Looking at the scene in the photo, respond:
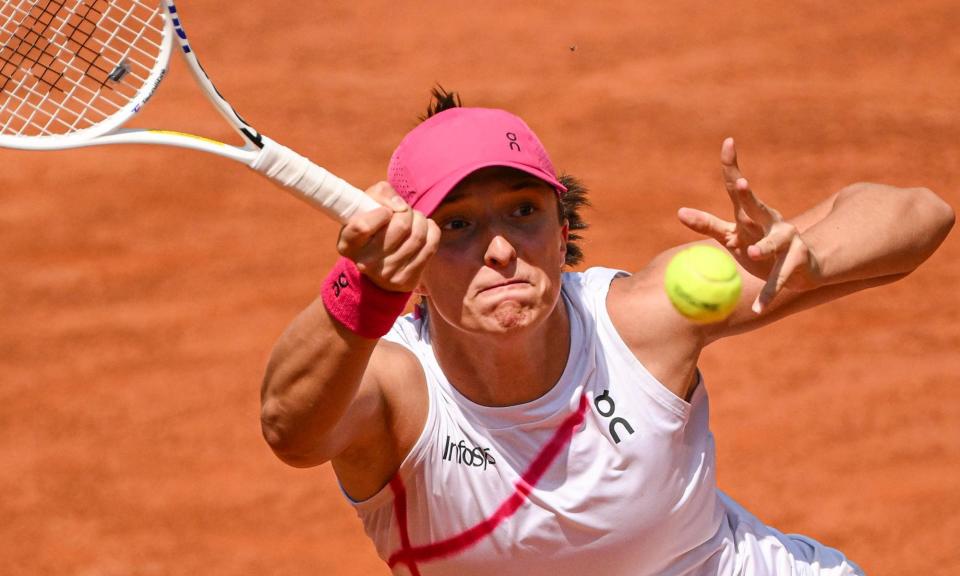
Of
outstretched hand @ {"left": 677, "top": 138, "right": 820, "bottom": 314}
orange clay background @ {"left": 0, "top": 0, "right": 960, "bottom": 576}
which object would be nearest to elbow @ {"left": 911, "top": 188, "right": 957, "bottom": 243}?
outstretched hand @ {"left": 677, "top": 138, "right": 820, "bottom": 314}

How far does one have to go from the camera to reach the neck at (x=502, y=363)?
11.9 ft

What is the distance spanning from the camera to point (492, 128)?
11.6ft

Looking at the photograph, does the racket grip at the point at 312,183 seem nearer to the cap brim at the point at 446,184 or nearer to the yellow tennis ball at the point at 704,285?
the cap brim at the point at 446,184

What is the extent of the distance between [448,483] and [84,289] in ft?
13.6

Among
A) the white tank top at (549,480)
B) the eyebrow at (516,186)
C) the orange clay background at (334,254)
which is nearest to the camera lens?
the eyebrow at (516,186)

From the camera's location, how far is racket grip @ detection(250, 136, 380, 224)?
3031mm

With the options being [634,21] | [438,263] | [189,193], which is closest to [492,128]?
[438,263]

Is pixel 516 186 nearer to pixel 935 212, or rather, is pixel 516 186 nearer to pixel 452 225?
pixel 452 225

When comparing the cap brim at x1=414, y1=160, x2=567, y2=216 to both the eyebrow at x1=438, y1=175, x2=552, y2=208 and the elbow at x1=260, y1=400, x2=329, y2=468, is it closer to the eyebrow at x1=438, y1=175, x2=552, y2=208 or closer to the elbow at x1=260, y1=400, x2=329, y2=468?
the eyebrow at x1=438, y1=175, x2=552, y2=208

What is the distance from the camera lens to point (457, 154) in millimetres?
3449

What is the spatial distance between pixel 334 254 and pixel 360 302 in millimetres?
4358

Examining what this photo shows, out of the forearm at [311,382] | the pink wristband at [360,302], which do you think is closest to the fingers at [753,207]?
the pink wristband at [360,302]

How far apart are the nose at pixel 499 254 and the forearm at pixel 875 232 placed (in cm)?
73

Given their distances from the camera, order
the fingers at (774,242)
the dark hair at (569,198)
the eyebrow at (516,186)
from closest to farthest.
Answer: the fingers at (774,242) < the eyebrow at (516,186) < the dark hair at (569,198)
